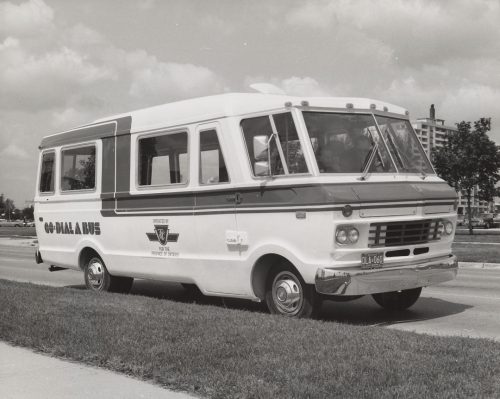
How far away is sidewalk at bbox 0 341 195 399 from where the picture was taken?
16.6ft

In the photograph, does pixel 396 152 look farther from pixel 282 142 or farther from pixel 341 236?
pixel 341 236

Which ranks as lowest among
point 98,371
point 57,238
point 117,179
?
point 98,371

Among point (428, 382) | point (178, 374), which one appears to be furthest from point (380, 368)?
point (178, 374)

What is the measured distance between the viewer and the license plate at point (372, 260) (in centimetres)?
791

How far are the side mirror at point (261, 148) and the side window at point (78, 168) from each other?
392cm

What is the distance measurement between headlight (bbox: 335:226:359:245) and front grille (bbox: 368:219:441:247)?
8.1 inches

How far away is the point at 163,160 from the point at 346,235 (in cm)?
333

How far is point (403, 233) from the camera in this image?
8.30 meters

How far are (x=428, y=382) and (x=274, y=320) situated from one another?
2843 millimetres

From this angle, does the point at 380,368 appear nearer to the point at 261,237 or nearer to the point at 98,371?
the point at 98,371

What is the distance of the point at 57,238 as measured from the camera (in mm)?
12531

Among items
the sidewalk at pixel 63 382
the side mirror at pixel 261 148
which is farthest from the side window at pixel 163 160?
the sidewalk at pixel 63 382

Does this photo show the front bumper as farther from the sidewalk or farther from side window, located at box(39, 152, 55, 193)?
side window, located at box(39, 152, 55, 193)

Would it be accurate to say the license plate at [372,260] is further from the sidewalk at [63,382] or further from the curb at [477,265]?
the curb at [477,265]
